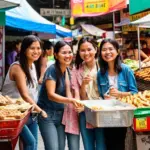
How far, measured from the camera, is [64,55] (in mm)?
4512

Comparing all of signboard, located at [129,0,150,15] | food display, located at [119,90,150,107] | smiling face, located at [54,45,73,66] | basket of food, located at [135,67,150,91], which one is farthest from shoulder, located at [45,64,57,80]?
signboard, located at [129,0,150,15]

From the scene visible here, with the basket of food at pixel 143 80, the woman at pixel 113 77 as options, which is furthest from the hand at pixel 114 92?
the basket of food at pixel 143 80

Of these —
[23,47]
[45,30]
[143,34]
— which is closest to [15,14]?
[45,30]

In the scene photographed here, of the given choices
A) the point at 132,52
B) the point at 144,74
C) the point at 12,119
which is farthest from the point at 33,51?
the point at 132,52

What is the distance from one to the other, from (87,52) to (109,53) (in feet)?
0.94

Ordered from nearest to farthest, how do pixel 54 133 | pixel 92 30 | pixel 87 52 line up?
pixel 54 133, pixel 87 52, pixel 92 30

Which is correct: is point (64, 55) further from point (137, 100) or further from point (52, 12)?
point (52, 12)

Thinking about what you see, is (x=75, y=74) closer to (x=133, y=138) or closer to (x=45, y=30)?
(x=133, y=138)

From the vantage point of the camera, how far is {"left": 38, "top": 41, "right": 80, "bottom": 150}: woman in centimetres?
440

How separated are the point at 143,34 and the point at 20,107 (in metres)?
13.7

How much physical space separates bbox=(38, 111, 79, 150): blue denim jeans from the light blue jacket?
60cm

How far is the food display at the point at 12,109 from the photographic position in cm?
340

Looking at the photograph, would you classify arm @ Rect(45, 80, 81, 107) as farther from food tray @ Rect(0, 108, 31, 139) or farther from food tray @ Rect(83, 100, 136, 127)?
food tray @ Rect(0, 108, 31, 139)

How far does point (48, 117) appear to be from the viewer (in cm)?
446
